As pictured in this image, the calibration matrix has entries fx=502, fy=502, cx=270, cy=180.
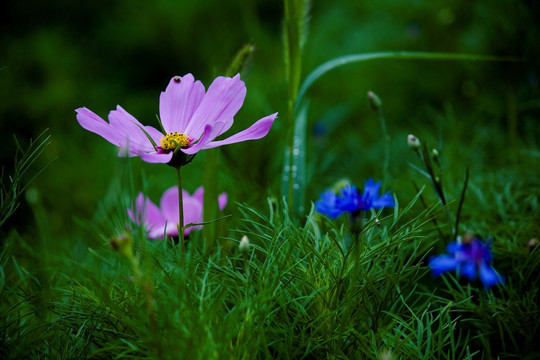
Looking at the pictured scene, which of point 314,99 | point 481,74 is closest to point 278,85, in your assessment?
point 314,99

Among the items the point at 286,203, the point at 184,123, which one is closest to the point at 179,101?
the point at 184,123

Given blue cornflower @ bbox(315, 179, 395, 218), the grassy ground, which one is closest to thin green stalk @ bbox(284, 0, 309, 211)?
the grassy ground

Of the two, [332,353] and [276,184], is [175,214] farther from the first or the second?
[332,353]

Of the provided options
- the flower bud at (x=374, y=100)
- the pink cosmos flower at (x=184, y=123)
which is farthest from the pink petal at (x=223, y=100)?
the flower bud at (x=374, y=100)

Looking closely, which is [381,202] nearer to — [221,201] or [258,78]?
[221,201]

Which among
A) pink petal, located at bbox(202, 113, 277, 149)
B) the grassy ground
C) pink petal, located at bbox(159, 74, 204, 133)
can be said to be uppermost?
pink petal, located at bbox(159, 74, 204, 133)

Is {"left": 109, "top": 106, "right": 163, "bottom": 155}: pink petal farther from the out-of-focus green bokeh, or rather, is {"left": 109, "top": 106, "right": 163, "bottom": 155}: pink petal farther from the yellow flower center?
the out-of-focus green bokeh

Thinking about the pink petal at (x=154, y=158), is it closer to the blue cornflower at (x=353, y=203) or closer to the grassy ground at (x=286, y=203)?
the grassy ground at (x=286, y=203)

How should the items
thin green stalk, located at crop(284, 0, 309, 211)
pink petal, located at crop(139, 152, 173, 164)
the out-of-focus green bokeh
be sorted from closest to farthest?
1. pink petal, located at crop(139, 152, 173, 164)
2. thin green stalk, located at crop(284, 0, 309, 211)
3. the out-of-focus green bokeh
